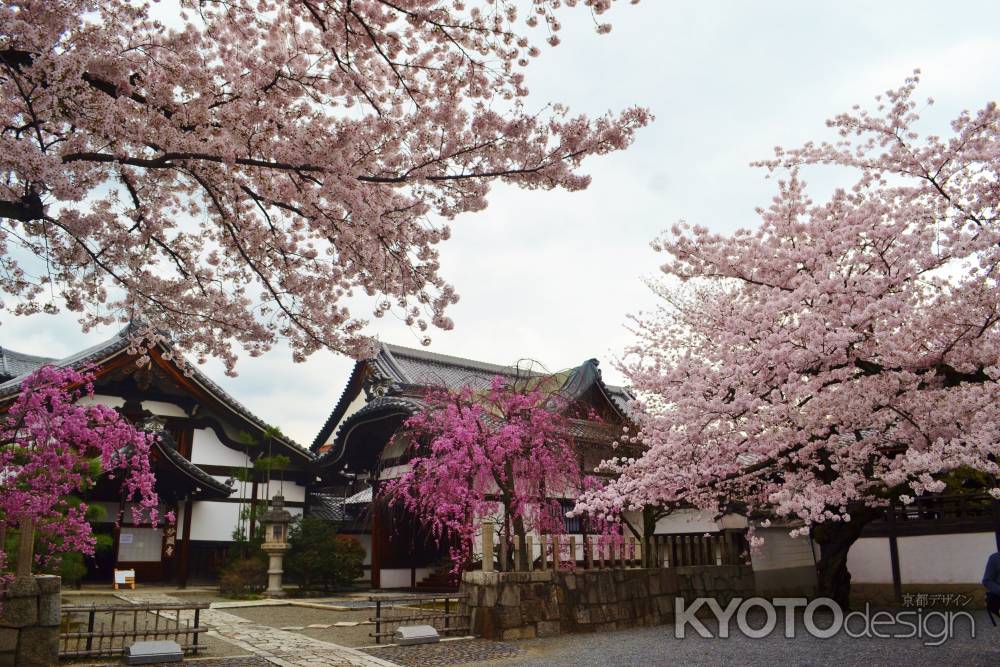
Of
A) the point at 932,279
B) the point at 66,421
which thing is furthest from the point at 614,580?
the point at 66,421

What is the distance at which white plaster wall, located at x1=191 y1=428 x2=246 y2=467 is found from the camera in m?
20.4

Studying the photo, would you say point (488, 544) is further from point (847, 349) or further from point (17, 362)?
point (17, 362)

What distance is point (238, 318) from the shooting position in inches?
306

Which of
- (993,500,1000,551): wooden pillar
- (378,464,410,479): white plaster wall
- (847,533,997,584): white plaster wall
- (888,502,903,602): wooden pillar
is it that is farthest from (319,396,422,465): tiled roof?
(993,500,1000,551): wooden pillar

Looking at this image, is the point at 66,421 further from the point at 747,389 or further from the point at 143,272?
the point at 747,389

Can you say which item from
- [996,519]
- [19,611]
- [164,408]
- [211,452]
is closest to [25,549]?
[19,611]

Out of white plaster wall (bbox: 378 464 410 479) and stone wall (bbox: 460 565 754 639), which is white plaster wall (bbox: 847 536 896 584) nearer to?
stone wall (bbox: 460 565 754 639)

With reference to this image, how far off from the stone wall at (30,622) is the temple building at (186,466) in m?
10.7

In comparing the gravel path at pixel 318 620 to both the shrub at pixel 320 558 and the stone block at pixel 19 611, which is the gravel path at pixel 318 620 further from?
the stone block at pixel 19 611

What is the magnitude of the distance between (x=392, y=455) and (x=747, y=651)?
11871 mm

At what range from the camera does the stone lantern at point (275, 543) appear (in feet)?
57.7

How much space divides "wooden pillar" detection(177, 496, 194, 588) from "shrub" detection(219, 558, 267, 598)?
1.50 meters

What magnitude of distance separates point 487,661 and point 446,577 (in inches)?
368

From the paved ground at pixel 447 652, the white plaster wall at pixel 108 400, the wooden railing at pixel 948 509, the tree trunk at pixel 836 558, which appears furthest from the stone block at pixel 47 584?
the wooden railing at pixel 948 509
